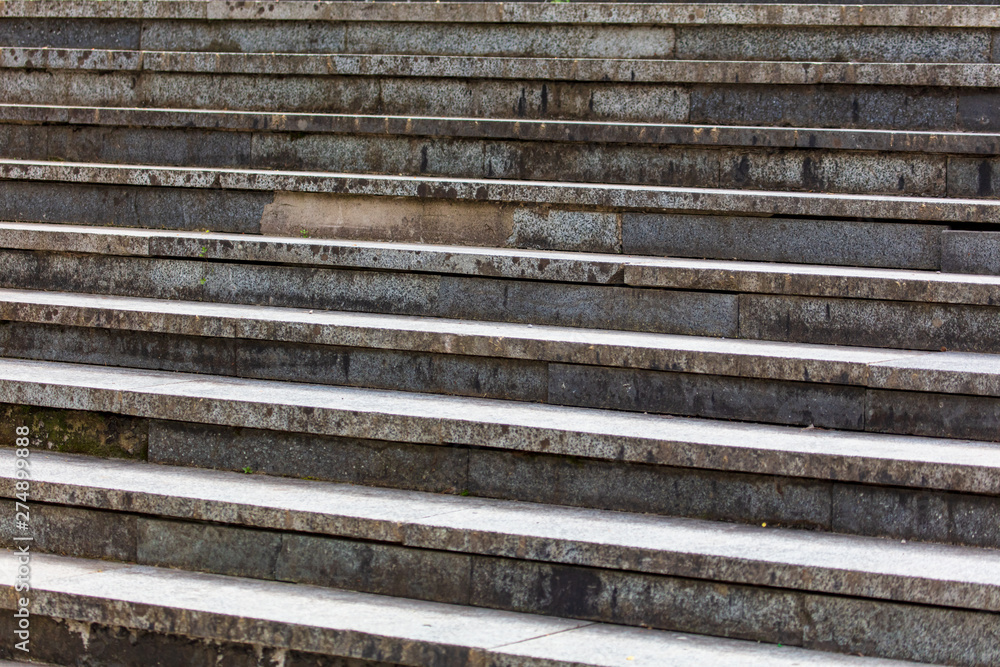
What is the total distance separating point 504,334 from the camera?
451cm

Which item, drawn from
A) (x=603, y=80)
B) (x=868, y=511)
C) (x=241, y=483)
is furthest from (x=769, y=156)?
(x=241, y=483)

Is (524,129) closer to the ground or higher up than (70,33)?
closer to the ground

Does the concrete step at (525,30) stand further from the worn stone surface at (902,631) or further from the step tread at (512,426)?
the worn stone surface at (902,631)

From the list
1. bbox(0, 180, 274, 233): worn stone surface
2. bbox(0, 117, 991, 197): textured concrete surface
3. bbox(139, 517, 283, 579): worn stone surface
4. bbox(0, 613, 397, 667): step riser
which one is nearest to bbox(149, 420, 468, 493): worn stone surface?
bbox(139, 517, 283, 579): worn stone surface

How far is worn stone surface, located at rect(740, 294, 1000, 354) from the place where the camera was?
4355 mm

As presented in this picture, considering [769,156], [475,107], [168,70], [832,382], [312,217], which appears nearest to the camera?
[832,382]

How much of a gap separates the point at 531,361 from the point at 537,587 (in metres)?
1.15

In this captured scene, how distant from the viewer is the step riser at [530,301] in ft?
14.5

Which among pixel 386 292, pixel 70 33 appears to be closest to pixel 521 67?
pixel 386 292

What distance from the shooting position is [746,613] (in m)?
3.35

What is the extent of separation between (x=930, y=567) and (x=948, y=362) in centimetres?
109

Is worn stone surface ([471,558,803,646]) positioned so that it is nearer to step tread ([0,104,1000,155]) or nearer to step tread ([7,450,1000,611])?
step tread ([7,450,1000,611])

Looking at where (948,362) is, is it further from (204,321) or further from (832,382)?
(204,321)

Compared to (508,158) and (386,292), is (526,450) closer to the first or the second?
(386,292)
